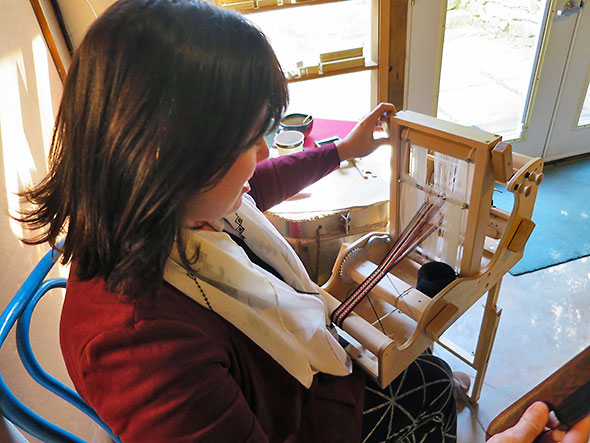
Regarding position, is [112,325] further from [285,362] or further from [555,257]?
[555,257]

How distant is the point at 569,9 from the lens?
2.15 meters

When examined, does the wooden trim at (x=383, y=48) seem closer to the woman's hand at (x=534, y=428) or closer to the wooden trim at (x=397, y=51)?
the wooden trim at (x=397, y=51)

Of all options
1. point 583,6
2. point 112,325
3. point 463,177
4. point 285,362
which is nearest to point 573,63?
point 583,6

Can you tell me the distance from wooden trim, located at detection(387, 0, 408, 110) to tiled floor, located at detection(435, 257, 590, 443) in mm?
1094

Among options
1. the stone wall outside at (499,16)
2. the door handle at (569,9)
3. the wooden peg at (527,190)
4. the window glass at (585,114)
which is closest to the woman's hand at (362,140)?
the wooden peg at (527,190)

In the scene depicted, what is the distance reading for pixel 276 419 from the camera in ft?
2.24

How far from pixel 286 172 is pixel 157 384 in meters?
0.61

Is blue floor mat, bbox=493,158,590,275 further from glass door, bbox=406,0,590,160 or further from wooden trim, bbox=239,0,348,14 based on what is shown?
wooden trim, bbox=239,0,348,14

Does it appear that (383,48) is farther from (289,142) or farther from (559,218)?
(559,218)

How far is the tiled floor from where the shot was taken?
4.42 feet

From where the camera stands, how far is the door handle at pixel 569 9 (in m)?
2.14

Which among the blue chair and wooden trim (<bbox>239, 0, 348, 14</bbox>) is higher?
wooden trim (<bbox>239, 0, 348, 14</bbox>)

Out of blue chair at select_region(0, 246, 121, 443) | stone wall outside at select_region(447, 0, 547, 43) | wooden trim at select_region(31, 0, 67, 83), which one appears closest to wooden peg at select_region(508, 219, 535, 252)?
blue chair at select_region(0, 246, 121, 443)

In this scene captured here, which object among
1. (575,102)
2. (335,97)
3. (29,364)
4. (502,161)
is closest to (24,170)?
(29,364)
